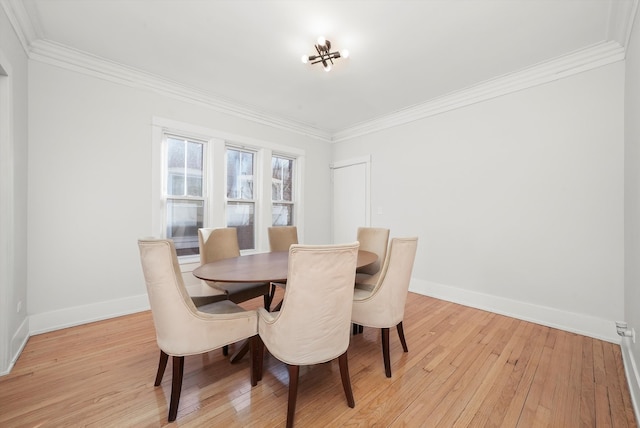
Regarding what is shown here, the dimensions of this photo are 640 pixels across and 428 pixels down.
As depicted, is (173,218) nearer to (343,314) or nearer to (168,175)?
(168,175)

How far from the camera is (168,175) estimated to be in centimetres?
322

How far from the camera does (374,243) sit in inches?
114

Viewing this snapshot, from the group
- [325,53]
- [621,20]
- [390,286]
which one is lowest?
[390,286]

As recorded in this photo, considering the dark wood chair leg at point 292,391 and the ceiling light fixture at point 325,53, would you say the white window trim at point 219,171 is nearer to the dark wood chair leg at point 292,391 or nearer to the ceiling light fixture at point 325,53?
the ceiling light fixture at point 325,53

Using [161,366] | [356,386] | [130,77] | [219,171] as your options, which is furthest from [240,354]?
[130,77]

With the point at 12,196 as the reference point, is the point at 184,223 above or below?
below

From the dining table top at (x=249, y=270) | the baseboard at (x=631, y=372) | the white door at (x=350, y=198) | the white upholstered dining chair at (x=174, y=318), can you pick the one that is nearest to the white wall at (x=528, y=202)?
the baseboard at (x=631, y=372)

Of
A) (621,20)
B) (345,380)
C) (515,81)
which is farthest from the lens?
(515,81)

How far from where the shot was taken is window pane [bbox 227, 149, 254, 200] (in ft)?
12.4

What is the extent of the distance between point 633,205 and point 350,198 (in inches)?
129

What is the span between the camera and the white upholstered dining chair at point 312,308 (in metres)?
1.28

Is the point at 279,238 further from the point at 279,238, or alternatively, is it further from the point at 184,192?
the point at 184,192

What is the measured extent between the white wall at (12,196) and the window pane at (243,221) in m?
2.03

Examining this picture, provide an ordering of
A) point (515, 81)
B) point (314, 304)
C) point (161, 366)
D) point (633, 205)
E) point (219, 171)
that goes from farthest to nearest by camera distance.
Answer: point (219, 171)
point (515, 81)
point (633, 205)
point (161, 366)
point (314, 304)
